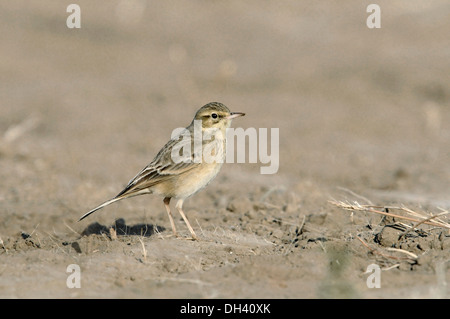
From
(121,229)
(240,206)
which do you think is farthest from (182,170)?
(240,206)

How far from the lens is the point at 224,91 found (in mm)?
15219

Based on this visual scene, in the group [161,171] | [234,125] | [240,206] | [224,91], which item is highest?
[224,91]

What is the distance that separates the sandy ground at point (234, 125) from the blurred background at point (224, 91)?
0.05 metres

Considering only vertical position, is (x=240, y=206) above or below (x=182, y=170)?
below

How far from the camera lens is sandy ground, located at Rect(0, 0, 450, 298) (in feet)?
17.3

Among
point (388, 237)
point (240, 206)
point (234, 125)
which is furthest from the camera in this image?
point (234, 125)

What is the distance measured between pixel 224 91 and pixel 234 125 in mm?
1821

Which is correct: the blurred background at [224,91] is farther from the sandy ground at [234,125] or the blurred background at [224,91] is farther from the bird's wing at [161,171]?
the bird's wing at [161,171]

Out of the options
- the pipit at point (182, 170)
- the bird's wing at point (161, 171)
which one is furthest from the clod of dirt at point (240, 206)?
the bird's wing at point (161, 171)

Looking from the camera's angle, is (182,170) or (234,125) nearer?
(182,170)

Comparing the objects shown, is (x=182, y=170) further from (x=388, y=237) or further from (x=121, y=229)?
(x=388, y=237)

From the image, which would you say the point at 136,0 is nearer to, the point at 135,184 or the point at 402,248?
the point at 135,184

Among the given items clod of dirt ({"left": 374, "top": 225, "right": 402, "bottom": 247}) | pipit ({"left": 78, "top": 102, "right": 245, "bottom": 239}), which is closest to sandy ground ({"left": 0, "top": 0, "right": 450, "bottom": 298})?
clod of dirt ({"left": 374, "top": 225, "right": 402, "bottom": 247})
